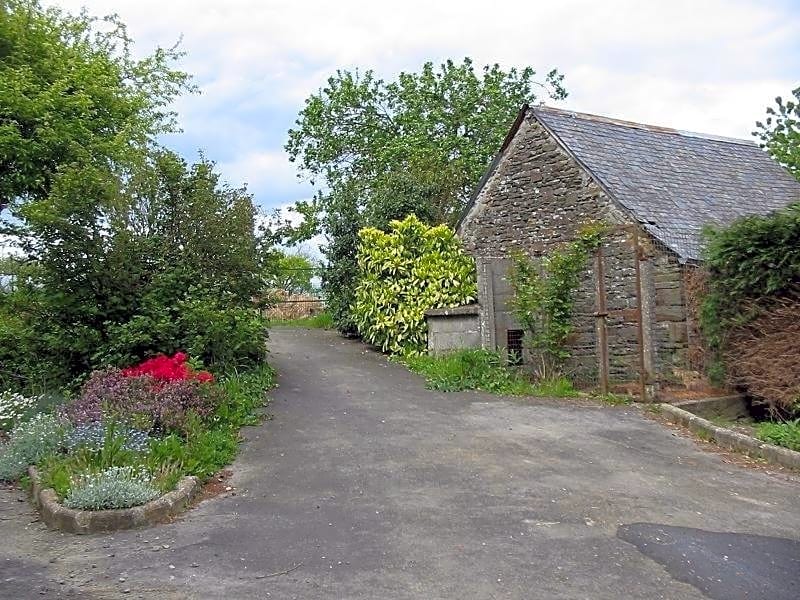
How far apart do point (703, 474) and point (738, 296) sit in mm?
3652

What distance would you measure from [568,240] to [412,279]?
3.59 m

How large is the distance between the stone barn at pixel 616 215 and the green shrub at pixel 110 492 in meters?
7.85

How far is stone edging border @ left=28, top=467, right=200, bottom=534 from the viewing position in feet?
17.6

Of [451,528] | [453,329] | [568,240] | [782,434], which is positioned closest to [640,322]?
[568,240]

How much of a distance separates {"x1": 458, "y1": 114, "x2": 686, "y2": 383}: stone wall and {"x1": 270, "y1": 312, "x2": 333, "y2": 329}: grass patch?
7950 mm

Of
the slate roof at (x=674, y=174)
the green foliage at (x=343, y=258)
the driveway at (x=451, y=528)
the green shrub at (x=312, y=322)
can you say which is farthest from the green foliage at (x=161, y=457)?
the green shrub at (x=312, y=322)

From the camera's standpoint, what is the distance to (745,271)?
9.46 meters

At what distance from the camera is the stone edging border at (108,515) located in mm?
5379

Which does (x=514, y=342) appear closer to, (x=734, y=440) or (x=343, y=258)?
(x=734, y=440)

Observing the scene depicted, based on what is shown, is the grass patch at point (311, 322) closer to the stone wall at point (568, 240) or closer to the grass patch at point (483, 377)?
the stone wall at point (568, 240)

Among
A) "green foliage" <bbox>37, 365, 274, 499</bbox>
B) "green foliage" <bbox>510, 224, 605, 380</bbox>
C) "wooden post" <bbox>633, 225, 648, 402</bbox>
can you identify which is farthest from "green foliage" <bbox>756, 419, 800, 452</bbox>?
"green foliage" <bbox>37, 365, 274, 499</bbox>

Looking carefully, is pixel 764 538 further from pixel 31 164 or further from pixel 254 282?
pixel 31 164

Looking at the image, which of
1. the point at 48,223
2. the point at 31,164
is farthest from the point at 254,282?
the point at 31,164

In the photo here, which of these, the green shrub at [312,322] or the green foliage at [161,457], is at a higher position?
the green shrub at [312,322]
